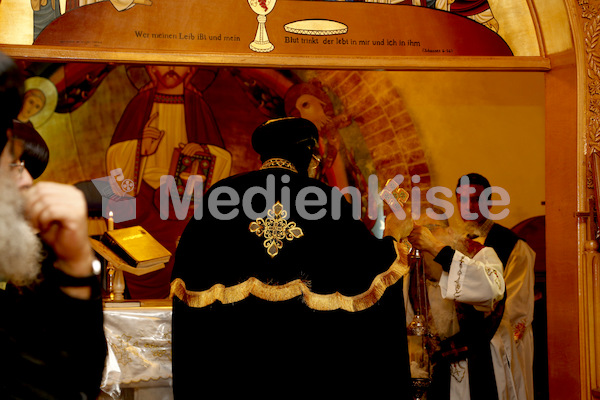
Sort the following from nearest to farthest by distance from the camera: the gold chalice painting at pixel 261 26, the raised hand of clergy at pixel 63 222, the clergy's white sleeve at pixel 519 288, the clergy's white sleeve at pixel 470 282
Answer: the raised hand of clergy at pixel 63 222, the clergy's white sleeve at pixel 470 282, the gold chalice painting at pixel 261 26, the clergy's white sleeve at pixel 519 288

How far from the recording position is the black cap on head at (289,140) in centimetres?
293

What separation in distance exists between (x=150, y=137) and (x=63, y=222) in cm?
530

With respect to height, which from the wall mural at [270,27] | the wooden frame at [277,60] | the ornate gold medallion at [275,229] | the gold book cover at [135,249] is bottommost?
the gold book cover at [135,249]

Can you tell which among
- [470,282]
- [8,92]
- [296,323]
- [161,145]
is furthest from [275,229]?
[161,145]

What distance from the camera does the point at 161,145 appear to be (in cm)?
618

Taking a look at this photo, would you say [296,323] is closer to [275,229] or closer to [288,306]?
[288,306]

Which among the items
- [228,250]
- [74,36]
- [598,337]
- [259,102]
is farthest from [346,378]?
[259,102]

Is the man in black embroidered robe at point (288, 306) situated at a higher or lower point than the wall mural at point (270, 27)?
lower

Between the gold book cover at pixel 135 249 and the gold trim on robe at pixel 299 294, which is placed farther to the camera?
the gold book cover at pixel 135 249

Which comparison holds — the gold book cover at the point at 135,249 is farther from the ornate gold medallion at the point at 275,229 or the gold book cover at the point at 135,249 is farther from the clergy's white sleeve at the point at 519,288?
the clergy's white sleeve at the point at 519,288

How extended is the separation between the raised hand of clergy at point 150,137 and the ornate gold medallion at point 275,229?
3.61 metres

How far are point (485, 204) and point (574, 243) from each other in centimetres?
62

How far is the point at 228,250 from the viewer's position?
278 cm

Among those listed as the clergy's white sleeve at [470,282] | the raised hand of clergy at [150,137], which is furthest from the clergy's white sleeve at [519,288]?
the raised hand of clergy at [150,137]
